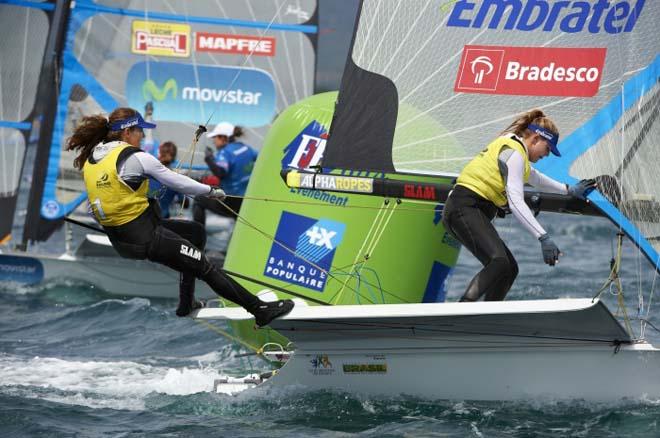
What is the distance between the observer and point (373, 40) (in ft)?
20.5

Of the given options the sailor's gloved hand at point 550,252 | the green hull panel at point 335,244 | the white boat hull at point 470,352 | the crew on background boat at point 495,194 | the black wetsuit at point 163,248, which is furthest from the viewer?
the green hull panel at point 335,244

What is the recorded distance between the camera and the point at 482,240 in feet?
18.5

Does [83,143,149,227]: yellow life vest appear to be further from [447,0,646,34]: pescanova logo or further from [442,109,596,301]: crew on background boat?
[447,0,646,34]: pescanova logo

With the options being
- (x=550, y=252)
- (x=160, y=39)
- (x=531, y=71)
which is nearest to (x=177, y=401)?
(x=550, y=252)

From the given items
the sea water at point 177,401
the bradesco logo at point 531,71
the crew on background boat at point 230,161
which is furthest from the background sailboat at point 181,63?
the bradesco logo at point 531,71

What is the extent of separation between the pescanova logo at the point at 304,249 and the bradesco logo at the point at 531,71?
1.14 m

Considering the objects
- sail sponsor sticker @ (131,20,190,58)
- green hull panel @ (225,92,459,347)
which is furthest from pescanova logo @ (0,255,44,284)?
green hull panel @ (225,92,459,347)

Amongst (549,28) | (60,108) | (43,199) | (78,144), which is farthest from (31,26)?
(549,28)

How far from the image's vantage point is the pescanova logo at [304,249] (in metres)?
6.78

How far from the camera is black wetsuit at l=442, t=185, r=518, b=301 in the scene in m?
5.61

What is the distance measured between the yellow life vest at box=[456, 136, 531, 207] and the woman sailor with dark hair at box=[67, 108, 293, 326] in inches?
41.1

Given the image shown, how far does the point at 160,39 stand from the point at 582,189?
21.3ft

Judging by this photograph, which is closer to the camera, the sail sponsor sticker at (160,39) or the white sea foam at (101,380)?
the white sea foam at (101,380)

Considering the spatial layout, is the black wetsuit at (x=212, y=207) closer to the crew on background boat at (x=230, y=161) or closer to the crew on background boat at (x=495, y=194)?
the crew on background boat at (x=230, y=161)
